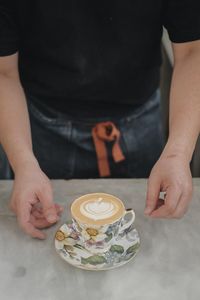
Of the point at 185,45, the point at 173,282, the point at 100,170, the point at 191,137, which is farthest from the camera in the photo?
the point at 100,170

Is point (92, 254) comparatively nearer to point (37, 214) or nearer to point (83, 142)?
point (37, 214)

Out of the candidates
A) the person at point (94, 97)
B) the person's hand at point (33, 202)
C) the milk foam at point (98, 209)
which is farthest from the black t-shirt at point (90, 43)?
the milk foam at point (98, 209)

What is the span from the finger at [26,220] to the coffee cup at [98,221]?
0.09m

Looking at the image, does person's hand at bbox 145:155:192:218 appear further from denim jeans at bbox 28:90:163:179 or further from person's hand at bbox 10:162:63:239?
denim jeans at bbox 28:90:163:179

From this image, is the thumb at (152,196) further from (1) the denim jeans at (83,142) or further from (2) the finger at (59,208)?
(1) the denim jeans at (83,142)

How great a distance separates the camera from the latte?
0.93m

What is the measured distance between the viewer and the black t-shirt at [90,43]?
1192 millimetres

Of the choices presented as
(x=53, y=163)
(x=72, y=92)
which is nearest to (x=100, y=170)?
(x=53, y=163)

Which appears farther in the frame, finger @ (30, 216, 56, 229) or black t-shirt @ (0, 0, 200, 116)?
black t-shirt @ (0, 0, 200, 116)

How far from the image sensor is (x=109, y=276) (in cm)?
93

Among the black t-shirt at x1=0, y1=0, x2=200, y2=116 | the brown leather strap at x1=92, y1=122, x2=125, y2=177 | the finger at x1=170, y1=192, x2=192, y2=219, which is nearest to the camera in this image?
the finger at x1=170, y1=192, x2=192, y2=219

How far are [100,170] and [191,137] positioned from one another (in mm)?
406

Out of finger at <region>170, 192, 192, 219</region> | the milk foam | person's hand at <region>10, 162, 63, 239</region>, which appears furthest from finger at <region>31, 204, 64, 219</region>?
finger at <region>170, 192, 192, 219</region>

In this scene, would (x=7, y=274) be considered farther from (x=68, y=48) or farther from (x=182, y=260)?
(x=68, y=48)
